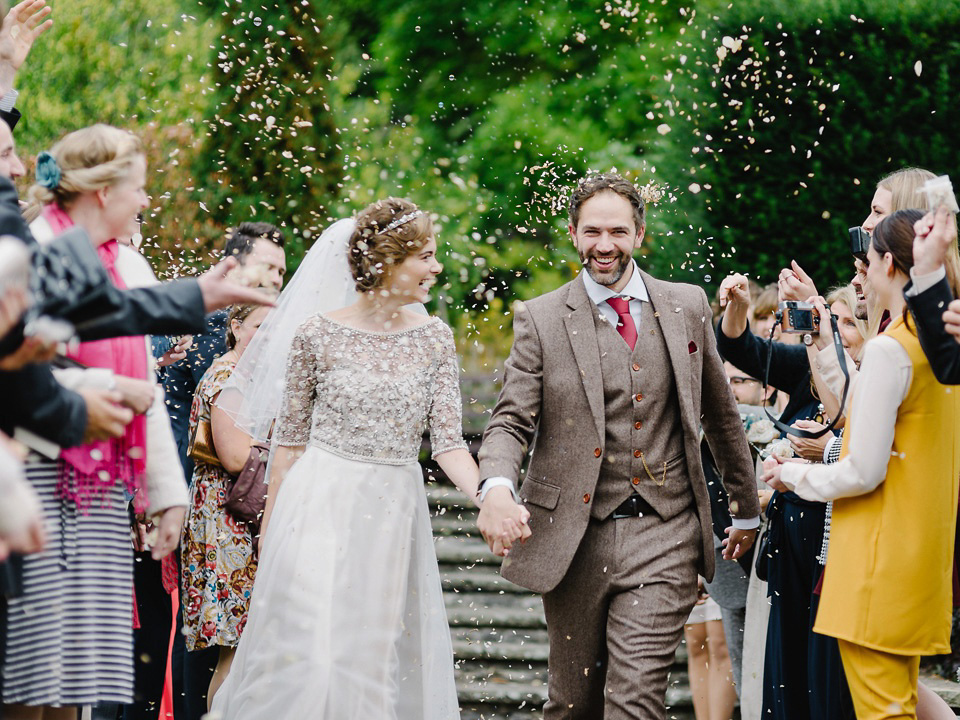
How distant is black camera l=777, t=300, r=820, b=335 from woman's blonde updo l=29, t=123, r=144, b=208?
2.62m

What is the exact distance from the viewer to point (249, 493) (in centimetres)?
541

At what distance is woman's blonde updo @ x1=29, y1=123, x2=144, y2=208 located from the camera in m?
3.60

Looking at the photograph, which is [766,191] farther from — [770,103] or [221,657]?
[221,657]

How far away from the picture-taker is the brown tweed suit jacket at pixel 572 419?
4.56 metres

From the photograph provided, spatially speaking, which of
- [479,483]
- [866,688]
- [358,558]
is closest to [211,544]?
[358,558]

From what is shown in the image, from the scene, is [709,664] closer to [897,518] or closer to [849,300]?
[849,300]

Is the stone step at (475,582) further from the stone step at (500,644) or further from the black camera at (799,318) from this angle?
the black camera at (799,318)

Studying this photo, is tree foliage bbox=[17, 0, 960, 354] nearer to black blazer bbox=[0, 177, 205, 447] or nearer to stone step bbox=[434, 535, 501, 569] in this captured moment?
stone step bbox=[434, 535, 501, 569]

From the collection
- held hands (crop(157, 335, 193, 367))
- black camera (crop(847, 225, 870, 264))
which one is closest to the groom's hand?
black camera (crop(847, 225, 870, 264))

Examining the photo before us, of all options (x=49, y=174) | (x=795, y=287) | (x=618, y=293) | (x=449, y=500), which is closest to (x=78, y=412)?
(x=49, y=174)

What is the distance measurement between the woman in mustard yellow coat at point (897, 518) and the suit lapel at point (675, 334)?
0.69 metres

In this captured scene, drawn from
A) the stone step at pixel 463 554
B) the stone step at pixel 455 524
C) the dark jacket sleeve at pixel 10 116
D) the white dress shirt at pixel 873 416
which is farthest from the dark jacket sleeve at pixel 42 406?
the stone step at pixel 455 524

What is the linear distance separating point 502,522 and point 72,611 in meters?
1.50

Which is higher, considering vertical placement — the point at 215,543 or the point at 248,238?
the point at 248,238
